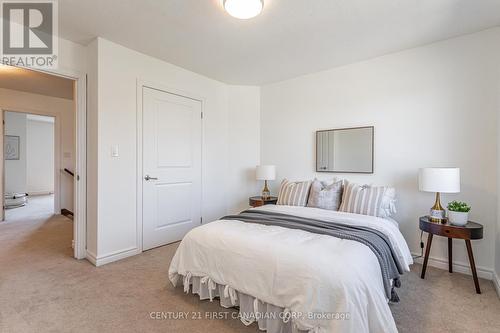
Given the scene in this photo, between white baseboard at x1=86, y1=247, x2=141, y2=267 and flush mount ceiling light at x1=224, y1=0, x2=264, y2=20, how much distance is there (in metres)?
2.72

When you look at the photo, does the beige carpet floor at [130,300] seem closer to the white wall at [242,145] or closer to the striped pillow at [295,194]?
the striped pillow at [295,194]

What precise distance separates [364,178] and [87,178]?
332cm

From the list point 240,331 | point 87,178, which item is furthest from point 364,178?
point 87,178

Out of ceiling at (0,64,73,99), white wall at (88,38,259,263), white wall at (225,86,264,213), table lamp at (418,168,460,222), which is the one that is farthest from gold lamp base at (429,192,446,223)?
ceiling at (0,64,73,99)

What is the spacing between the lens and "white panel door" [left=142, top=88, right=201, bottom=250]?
10.1 feet

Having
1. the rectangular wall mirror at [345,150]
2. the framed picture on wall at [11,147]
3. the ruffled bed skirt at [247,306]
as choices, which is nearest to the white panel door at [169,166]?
the ruffled bed skirt at [247,306]

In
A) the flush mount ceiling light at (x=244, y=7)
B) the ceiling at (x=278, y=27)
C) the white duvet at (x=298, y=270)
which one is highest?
the ceiling at (x=278, y=27)

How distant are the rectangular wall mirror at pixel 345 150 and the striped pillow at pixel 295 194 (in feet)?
1.59

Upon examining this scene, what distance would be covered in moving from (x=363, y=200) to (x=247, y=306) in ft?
5.45

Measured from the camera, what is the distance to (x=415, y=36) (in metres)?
2.52

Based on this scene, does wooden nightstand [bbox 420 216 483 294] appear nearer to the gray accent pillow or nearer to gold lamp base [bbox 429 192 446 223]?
gold lamp base [bbox 429 192 446 223]

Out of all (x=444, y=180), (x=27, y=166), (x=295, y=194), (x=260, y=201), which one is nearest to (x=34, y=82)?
(x=260, y=201)

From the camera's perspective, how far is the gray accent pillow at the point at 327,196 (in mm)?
2877

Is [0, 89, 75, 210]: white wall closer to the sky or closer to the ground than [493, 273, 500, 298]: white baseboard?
closer to the sky
